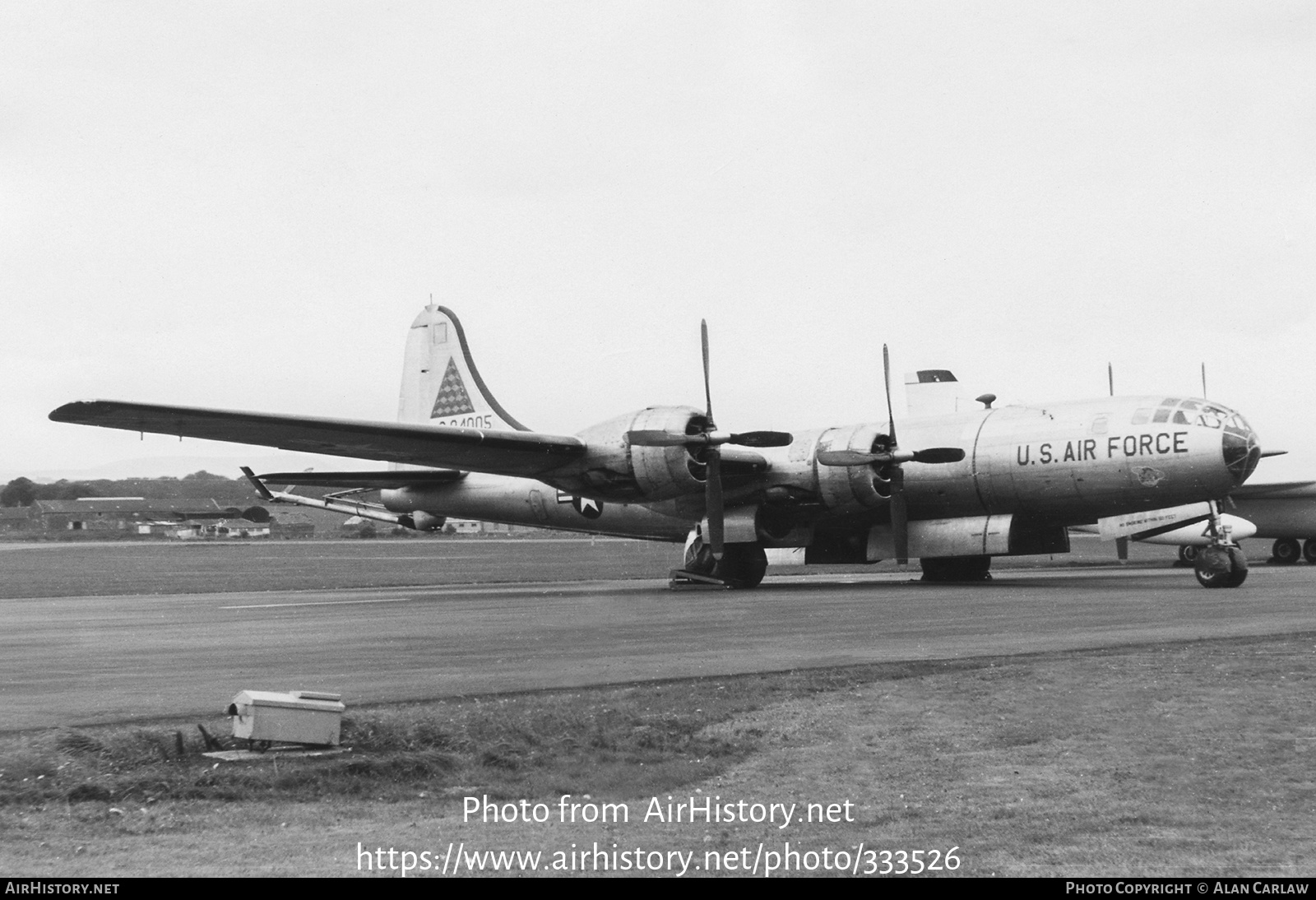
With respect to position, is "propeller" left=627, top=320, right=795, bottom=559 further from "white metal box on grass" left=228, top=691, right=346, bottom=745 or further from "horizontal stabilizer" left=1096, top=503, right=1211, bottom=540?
"white metal box on grass" left=228, top=691, right=346, bottom=745

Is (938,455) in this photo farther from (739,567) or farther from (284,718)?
(284,718)

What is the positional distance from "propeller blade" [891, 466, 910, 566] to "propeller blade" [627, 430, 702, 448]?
4338mm

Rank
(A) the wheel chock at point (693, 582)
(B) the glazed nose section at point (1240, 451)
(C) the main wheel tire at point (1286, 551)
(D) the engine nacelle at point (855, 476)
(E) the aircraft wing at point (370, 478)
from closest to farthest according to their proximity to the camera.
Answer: (B) the glazed nose section at point (1240, 451)
(D) the engine nacelle at point (855, 476)
(A) the wheel chock at point (693, 582)
(E) the aircraft wing at point (370, 478)
(C) the main wheel tire at point (1286, 551)

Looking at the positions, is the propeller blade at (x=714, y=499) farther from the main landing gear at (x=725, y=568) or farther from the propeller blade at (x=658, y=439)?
the main landing gear at (x=725, y=568)

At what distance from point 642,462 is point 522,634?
9402mm

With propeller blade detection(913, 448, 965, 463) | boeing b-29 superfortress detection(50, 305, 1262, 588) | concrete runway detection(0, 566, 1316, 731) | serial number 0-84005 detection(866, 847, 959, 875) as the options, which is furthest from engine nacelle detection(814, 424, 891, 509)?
serial number 0-84005 detection(866, 847, 959, 875)

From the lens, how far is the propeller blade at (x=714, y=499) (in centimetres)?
2538

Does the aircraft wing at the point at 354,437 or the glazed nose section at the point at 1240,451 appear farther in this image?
the glazed nose section at the point at 1240,451

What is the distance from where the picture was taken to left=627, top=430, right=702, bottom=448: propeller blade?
24922 millimetres

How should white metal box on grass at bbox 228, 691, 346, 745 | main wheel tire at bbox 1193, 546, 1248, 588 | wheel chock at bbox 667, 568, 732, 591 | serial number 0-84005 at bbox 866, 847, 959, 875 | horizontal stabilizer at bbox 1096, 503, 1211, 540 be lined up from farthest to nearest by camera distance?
horizontal stabilizer at bbox 1096, 503, 1211, 540, wheel chock at bbox 667, 568, 732, 591, main wheel tire at bbox 1193, 546, 1248, 588, white metal box on grass at bbox 228, 691, 346, 745, serial number 0-84005 at bbox 866, 847, 959, 875

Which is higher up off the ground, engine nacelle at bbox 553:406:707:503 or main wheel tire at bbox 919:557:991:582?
engine nacelle at bbox 553:406:707:503

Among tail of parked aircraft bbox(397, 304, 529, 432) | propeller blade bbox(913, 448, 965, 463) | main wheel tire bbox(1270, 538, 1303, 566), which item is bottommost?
main wheel tire bbox(1270, 538, 1303, 566)

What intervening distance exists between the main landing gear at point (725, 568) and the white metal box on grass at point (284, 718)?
66.8ft

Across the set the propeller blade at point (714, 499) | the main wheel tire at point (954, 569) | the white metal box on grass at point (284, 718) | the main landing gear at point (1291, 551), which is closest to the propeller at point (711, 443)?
the propeller blade at point (714, 499)
